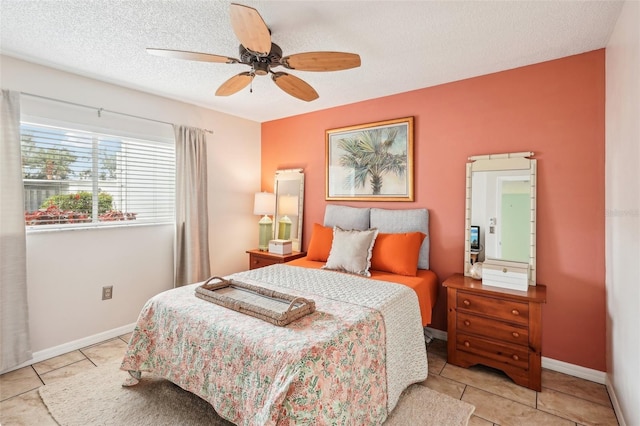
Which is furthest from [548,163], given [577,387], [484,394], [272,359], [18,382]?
[18,382]

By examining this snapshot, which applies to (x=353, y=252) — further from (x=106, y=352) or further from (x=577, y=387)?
(x=106, y=352)

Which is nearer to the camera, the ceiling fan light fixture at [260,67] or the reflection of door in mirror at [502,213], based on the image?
the ceiling fan light fixture at [260,67]

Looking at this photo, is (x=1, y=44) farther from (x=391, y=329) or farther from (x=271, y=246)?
(x=391, y=329)

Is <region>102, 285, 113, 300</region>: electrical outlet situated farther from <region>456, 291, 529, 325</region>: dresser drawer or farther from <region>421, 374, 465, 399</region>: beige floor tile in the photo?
<region>456, 291, 529, 325</region>: dresser drawer

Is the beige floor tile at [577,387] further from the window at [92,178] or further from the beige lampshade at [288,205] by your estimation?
the window at [92,178]

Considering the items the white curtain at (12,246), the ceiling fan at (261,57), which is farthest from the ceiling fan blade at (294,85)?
the white curtain at (12,246)

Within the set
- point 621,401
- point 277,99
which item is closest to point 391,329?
point 621,401

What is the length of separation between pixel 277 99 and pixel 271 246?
1.71 metres

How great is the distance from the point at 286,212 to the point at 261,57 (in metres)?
2.38

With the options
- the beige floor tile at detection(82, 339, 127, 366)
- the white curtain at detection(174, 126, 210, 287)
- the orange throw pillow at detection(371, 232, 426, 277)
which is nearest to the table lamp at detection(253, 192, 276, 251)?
the white curtain at detection(174, 126, 210, 287)

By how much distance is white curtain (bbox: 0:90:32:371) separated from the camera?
92.6 inches

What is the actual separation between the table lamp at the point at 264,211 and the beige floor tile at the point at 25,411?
2.40 metres

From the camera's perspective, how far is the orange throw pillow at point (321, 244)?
10.8ft

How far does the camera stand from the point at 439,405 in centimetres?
201
